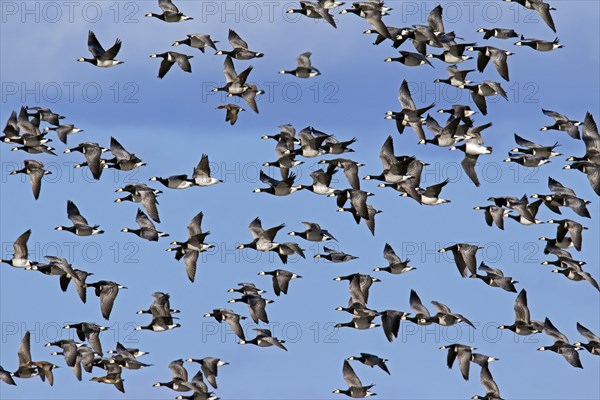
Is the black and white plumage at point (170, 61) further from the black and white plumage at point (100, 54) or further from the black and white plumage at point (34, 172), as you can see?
the black and white plumage at point (34, 172)

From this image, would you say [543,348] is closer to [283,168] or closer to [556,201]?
[556,201]

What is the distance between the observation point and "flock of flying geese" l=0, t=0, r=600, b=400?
1829 inches

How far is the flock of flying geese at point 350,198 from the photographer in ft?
152

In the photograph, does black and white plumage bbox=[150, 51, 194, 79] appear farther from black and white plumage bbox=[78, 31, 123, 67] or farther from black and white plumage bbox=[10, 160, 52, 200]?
black and white plumage bbox=[10, 160, 52, 200]

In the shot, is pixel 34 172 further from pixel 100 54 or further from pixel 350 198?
pixel 350 198

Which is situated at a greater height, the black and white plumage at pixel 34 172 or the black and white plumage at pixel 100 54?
the black and white plumage at pixel 100 54

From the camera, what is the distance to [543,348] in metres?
47.2

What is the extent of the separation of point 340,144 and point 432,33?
4.29 meters

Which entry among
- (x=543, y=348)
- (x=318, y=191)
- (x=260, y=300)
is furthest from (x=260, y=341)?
(x=543, y=348)

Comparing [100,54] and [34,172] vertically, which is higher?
[100,54]

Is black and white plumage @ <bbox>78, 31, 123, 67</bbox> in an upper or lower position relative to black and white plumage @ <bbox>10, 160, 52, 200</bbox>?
upper

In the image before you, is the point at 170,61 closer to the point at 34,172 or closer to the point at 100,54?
the point at 100,54

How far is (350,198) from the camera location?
46750 millimetres

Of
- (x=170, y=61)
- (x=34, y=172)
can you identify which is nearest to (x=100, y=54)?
(x=170, y=61)
